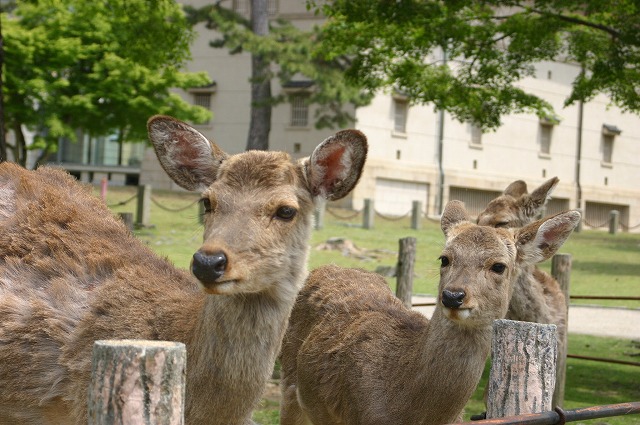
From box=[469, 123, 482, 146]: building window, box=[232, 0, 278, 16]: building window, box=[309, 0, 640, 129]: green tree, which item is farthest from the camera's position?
box=[469, 123, 482, 146]: building window

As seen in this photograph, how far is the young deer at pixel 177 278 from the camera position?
4.88 metres

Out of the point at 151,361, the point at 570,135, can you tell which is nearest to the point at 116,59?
the point at 570,135

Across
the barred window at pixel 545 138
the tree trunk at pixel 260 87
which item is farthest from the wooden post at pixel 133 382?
the barred window at pixel 545 138

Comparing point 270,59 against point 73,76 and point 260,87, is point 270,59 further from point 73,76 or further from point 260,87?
point 73,76

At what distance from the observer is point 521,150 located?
1777 inches

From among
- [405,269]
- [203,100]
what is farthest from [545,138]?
[405,269]

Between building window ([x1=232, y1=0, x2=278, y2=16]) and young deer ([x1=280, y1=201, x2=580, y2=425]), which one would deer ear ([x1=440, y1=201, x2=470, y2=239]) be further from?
building window ([x1=232, y1=0, x2=278, y2=16])

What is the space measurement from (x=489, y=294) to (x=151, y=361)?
12.0 feet

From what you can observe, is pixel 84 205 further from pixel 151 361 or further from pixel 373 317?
pixel 151 361

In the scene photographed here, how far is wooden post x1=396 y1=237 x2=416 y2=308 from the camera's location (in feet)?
36.1

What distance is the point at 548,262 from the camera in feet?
91.4

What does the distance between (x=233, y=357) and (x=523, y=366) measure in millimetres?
1473

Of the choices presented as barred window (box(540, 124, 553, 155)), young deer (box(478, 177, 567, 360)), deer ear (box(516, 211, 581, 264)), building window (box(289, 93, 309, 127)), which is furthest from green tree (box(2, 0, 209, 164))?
deer ear (box(516, 211, 581, 264))

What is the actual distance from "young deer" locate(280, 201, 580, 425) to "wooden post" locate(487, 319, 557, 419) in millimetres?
1648
